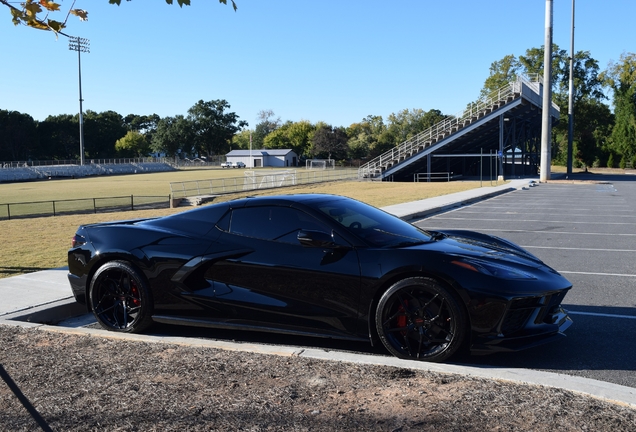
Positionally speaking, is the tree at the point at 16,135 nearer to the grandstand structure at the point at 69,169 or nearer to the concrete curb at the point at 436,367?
the grandstand structure at the point at 69,169

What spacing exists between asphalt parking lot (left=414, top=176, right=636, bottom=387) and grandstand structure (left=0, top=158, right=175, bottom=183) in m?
69.3

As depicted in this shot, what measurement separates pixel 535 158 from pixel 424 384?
64.9 metres

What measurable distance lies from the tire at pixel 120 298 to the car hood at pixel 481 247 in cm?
281

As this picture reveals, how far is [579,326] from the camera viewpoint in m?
5.99

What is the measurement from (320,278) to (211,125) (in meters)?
142

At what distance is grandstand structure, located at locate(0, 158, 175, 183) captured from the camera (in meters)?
75.8

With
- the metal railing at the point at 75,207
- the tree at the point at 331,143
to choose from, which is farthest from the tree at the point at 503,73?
the metal railing at the point at 75,207

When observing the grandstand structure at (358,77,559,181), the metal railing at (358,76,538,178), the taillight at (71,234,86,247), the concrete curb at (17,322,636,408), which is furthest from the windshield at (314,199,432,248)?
the metal railing at (358,76,538,178)

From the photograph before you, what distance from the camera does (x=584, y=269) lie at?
9234mm

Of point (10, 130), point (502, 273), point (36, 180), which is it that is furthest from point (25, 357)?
point (10, 130)

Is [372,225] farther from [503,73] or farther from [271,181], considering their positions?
[503,73]

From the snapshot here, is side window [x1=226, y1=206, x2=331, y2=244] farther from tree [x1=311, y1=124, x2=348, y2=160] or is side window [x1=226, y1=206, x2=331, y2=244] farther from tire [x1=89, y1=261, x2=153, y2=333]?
tree [x1=311, y1=124, x2=348, y2=160]

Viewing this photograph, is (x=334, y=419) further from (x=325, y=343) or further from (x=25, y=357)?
(x=25, y=357)

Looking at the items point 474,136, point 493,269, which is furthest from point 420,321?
point 474,136
